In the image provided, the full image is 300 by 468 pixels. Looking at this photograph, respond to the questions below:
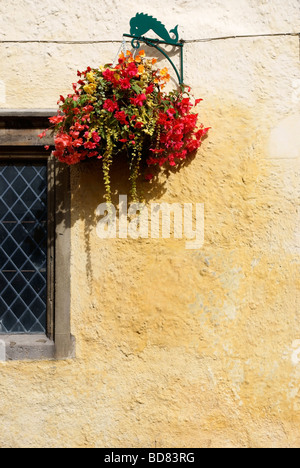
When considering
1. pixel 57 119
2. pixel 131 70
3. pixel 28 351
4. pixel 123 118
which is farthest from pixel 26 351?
pixel 131 70

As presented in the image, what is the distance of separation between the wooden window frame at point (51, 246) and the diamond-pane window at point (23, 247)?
0.10 metres

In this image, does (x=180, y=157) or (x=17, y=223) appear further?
(x=17, y=223)

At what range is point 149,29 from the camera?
314 centimetres

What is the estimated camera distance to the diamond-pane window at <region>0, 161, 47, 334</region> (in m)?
3.18

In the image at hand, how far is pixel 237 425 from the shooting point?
10.1 feet

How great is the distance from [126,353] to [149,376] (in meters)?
0.22

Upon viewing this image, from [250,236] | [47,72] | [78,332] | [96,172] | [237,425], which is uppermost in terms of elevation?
[47,72]

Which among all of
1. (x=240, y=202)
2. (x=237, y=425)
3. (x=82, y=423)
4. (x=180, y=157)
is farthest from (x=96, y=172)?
(x=237, y=425)

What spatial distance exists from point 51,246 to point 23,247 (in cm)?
24

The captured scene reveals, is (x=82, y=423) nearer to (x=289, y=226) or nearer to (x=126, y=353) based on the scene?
(x=126, y=353)

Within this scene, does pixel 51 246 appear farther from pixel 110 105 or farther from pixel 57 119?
pixel 110 105

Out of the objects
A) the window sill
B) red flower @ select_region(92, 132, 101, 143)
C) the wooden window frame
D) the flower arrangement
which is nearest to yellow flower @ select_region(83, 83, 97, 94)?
the flower arrangement

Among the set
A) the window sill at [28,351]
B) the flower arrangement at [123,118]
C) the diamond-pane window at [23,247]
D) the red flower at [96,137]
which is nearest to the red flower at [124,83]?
the flower arrangement at [123,118]

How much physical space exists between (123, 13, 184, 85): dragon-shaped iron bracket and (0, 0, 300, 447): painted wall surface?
3.5 inches
